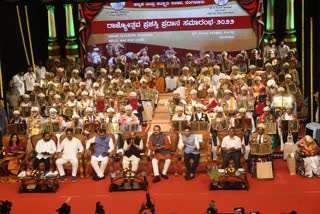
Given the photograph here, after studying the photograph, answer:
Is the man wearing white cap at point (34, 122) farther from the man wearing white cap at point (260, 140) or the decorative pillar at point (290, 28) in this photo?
the decorative pillar at point (290, 28)

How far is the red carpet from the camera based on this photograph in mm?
11742

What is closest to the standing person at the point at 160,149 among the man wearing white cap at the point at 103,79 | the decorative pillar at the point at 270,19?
the man wearing white cap at the point at 103,79

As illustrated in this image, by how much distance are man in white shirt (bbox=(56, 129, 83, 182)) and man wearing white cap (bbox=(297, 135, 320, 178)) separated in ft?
13.7

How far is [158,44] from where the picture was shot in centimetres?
2123

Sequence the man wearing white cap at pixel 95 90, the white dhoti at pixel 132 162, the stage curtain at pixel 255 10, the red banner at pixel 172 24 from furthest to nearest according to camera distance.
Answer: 1. the red banner at pixel 172 24
2. the stage curtain at pixel 255 10
3. the man wearing white cap at pixel 95 90
4. the white dhoti at pixel 132 162

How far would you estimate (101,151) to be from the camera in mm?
13438

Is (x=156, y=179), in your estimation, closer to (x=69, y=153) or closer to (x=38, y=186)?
(x=69, y=153)

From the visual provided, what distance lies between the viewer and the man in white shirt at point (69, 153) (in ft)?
43.9

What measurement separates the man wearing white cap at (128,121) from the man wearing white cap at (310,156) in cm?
336

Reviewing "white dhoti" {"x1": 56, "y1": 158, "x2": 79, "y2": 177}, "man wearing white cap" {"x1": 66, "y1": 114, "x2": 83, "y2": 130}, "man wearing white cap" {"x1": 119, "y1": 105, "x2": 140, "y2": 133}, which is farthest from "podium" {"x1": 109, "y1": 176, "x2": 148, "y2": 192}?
"man wearing white cap" {"x1": 66, "y1": 114, "x2": 83, "y2": 130}

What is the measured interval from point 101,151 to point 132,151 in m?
0.60

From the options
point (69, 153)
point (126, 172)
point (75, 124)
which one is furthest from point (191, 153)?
point (75, 124)

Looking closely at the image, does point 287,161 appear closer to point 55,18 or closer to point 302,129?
point 302,129

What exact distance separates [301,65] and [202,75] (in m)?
2.96
